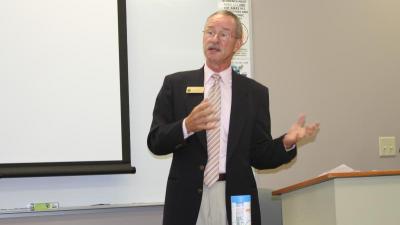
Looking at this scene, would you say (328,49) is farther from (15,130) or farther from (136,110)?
(15,130)

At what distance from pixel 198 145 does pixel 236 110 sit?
0.80 ft

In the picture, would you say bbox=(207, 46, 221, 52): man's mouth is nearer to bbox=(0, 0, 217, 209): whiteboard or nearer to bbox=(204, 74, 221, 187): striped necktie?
bbox=(204, 74, 221, 187): striped necktie

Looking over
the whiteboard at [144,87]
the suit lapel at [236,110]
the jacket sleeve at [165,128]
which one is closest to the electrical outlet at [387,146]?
the whiteboard at [144,87]

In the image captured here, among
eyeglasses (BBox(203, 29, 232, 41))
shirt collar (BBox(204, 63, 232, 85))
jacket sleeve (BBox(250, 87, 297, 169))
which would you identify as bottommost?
jacket sleeve (BBox(250, 87, 297, 169))

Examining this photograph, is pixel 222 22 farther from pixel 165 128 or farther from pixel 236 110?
pixel 165 128

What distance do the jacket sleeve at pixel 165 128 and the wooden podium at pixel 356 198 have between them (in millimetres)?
638

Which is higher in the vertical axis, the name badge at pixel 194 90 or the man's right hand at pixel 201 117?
the name badge at pixel 194 90

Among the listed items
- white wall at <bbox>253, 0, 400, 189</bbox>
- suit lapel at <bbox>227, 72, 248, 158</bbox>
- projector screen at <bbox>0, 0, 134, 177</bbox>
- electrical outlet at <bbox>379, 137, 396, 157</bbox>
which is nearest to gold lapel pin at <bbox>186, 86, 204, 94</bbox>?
suit lapel at <bbox>227, 72, 248, 158</bbox>

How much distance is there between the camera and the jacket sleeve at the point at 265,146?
2.14 meters

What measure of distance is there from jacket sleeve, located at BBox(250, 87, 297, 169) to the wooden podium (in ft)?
0.54

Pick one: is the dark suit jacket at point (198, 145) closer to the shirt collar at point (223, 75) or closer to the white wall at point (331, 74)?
the shirt collar at point (223, 75)

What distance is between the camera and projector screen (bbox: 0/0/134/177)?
2.67 metres

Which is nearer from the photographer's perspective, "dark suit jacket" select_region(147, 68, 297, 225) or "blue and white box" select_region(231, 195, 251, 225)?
"blue and white box" select_region(231, 195, 251, 225)

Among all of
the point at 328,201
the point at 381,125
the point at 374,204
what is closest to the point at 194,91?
the point at 328,201
